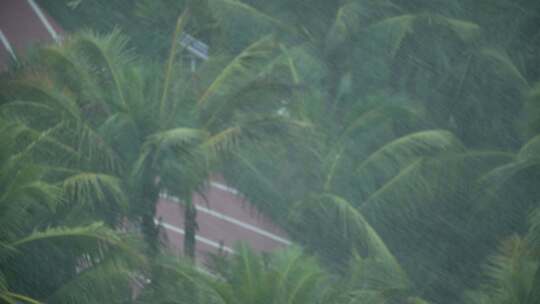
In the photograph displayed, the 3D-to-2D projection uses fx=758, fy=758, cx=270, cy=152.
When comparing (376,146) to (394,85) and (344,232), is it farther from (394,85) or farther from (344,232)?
(394,85)

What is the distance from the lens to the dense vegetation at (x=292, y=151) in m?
7.14

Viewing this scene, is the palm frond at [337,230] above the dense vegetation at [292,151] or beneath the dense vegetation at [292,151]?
beneath

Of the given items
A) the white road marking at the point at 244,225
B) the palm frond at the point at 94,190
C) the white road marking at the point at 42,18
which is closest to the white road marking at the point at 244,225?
the white road marking at the point at 244,225

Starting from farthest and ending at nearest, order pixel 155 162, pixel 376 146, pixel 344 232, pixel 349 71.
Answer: pixel 349 71 → pixel 376 146 → pixel 344 232 → pixel 155 162

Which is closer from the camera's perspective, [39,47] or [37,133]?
[37,133]

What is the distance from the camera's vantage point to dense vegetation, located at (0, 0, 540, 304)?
281 inches

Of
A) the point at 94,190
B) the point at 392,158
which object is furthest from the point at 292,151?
the point at 94,190

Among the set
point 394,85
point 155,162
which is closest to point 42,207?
point 155,162

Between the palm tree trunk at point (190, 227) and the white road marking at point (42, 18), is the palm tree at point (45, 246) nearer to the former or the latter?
the palm tree trunk at point (190, 227)

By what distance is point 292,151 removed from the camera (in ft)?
31.6

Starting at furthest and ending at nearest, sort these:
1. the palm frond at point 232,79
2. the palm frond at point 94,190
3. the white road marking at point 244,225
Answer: the white road marking at point 244,225 → the palm frond at point 232,79 → the palm frond at point 94,190

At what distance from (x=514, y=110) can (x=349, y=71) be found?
2.81 meters

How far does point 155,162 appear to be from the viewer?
8.23 metres

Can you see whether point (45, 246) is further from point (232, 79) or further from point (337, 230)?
point (337, 230)
